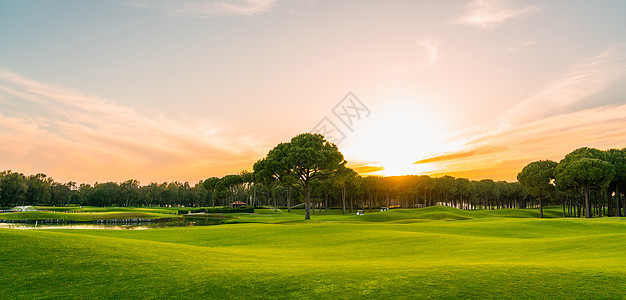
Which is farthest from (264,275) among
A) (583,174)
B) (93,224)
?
(583,174)

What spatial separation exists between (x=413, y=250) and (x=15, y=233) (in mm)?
22413

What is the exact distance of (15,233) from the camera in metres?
16.5

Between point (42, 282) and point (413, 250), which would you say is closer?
point (42, 282)

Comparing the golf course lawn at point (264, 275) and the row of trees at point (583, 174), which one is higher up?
the row of trees at point (583, 174)

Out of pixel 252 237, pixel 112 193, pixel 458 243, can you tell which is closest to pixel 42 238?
pixel 252 237

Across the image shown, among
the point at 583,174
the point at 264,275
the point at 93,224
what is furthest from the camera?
the point at 583,174

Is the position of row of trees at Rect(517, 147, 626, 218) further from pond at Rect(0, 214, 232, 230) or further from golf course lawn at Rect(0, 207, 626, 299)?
pond at Rect(0, 214, 232, 230)

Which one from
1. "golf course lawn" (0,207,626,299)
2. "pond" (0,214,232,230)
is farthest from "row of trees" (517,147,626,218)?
"pond" (0,214,232,230)

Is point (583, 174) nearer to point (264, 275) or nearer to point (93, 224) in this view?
point (264, 275)

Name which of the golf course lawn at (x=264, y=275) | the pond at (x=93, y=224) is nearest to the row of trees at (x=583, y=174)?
the golf course lawn at (x=264, y=275)

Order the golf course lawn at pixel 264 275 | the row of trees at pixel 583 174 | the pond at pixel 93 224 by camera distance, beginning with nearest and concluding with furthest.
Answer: the golf course lawn at pixel 264 275, the pond at pixel 93 224, the row of trees at pixel 583 174

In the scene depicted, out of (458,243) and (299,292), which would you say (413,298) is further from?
(458,243)

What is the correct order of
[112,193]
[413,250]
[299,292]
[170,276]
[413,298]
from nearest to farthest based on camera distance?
[413,298] → [299,292] → [170,276] → [413,250] → [112,193]

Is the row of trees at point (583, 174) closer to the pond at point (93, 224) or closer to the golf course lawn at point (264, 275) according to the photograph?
the golf course lawn at point (264, 275)
